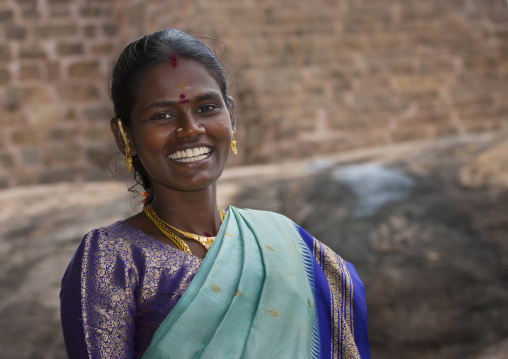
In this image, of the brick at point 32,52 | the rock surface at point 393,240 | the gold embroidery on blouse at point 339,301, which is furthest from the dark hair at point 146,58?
the brick at point 32,52

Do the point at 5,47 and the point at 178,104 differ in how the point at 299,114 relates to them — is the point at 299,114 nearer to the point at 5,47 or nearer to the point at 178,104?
the point at 5,47

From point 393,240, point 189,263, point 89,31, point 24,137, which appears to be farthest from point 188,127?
point 89,31

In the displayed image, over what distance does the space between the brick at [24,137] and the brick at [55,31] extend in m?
1.11

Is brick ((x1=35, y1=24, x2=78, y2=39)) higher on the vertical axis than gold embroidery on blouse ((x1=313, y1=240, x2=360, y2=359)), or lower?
higher

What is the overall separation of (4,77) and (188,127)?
6.48 meters

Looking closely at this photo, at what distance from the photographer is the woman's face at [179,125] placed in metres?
1.58

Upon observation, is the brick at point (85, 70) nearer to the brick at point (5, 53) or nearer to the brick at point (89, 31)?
the brick at point (89, 31)

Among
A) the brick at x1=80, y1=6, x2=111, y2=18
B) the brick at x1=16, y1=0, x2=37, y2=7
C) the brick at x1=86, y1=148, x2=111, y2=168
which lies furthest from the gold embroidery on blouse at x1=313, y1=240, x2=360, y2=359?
the brick at x1=16, y1=0, x2=37, y2=7

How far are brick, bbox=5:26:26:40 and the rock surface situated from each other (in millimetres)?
3490

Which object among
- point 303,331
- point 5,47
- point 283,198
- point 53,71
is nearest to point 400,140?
point 283,198

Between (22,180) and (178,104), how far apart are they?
20.6 ft

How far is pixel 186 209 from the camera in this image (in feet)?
5.58

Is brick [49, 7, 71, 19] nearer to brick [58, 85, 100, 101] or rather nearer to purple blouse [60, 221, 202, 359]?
brick [58, 85, 100, 101]

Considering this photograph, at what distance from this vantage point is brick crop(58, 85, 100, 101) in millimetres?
7574
